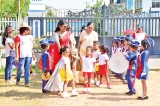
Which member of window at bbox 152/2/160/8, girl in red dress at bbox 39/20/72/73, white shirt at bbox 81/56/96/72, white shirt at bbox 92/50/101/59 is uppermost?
→ window at bbox 152/2/160/8

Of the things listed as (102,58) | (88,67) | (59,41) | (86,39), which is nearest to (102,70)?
(102,58)

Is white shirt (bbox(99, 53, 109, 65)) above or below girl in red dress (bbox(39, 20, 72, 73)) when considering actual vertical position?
below

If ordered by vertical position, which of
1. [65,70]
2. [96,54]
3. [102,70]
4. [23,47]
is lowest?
[102,70]

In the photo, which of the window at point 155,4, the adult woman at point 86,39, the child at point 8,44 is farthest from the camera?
the window at point 155,4

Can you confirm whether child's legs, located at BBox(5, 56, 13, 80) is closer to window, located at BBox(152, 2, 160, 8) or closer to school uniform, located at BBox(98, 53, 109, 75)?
school uniform, located at BBox(98, 53, 109, 75)

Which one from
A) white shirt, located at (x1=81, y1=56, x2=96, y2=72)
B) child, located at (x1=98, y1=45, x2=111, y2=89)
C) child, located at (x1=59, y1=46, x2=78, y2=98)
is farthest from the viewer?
child, located at (x1=98, y1=45, x2=111, y2=89)

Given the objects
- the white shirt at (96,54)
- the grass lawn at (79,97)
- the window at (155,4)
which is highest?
the window at (155,4)

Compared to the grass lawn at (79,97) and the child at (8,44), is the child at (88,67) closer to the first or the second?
the grass lawn at (79,97)

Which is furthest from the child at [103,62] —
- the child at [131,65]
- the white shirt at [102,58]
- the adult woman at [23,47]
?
the adult woman at [23,47]

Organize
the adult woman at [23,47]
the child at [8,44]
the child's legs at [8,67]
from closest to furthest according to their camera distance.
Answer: the adult woman at [23,47], the child at [8,44], the child's legs at [8,67]

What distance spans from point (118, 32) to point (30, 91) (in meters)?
6.85

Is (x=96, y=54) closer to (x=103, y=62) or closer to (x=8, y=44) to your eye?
(x=103, y=62)

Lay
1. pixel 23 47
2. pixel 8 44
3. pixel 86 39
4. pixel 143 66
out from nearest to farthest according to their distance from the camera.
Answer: pixel 143 66 < pixel 23 47 < pixel 86 39 < pixel 8 44

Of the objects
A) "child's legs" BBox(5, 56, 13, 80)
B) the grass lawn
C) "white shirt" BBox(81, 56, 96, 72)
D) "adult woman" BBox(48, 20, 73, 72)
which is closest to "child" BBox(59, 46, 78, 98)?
"adult woman" BBox(48, 20, 73, 72)
